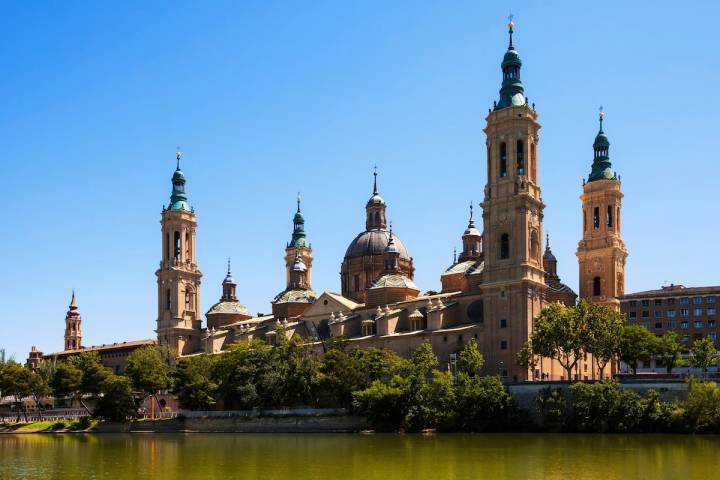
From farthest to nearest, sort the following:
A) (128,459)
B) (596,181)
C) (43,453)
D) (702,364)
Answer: (596,181), (702,364), (43,453), (128,459)

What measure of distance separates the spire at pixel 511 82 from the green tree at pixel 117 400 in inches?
2067

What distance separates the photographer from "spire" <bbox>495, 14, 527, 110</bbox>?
10312cm

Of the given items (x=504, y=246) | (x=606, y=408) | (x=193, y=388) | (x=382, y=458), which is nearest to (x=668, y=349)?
(x=504, y=246)

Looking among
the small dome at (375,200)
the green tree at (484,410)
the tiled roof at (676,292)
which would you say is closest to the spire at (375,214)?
the small dome at (375,200)

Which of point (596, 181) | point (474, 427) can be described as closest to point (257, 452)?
point (474, 427)

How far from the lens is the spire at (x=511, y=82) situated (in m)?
103

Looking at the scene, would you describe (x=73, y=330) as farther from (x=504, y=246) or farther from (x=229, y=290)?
(x=504, y=246)

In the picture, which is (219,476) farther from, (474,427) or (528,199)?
(528,199)

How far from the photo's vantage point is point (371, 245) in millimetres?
136375

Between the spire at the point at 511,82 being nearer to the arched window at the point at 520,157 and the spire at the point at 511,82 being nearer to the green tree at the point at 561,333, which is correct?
the arched window at the point at 520,157

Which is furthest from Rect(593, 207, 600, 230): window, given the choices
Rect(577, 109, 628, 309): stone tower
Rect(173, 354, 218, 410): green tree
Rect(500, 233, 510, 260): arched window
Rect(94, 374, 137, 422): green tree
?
Rect(94, 374, 137, 422): green tree

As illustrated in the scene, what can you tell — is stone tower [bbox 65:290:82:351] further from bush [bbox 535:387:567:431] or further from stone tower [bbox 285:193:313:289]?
bush [bbox 535:387:567:431]

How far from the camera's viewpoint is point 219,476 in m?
50.2

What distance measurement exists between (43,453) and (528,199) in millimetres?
55496
